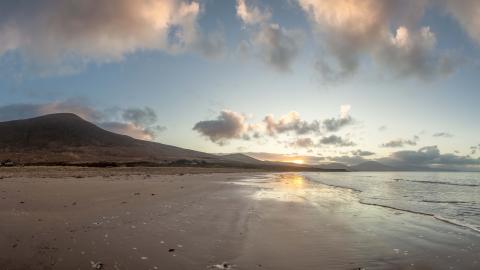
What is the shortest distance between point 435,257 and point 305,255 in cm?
356

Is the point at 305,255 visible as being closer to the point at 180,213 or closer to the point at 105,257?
the point at 105,257

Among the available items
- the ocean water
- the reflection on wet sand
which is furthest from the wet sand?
the reflection on wet sand

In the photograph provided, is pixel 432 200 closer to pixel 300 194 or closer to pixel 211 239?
pixel 300 194

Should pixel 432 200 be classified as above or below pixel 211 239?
above

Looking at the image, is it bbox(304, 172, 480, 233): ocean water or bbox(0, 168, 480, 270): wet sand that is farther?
bbox(304, 172, 480, 233): ocean water

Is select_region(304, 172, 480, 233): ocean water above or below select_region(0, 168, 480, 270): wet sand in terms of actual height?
above

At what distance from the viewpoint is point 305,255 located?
386 inches

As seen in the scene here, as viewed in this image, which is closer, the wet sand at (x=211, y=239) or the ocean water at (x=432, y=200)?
the wet sand at (x=211, y=239)

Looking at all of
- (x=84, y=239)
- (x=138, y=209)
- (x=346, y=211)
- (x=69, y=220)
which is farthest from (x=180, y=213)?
(x=346, y=211)

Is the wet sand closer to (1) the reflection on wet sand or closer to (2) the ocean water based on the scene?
(2) the ocean water

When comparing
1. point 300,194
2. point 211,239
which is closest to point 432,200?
point 300,194

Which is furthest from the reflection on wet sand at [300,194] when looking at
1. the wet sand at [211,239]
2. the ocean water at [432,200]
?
the wet sand at [211,239]

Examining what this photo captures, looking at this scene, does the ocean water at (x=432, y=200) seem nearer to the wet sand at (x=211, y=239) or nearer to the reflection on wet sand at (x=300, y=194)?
the reflection on wet sand at (x=300, y=194)

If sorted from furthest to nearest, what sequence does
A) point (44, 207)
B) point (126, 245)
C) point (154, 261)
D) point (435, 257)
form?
point (44, 207)
point (435, 257)
point (126, 245)
point (154, 261)
